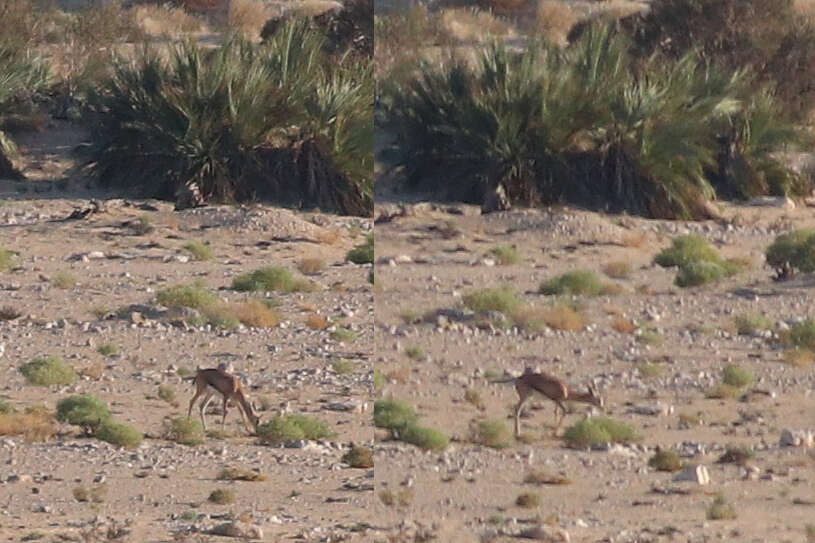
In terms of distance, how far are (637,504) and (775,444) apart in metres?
1.86

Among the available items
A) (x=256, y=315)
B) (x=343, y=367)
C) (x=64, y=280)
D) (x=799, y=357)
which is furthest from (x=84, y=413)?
(x=64, y=280)

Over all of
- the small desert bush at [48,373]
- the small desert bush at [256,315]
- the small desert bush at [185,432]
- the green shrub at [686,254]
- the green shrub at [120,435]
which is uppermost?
the green shrub at [120,435]

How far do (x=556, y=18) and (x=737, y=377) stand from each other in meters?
15.8

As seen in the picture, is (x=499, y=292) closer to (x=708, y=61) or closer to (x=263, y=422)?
(x=263, y=422)

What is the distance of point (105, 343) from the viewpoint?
1745 cm

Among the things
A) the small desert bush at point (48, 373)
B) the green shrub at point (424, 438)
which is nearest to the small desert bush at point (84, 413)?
the small desert bush at point (48, 373)

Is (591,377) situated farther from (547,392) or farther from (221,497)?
(221,497)

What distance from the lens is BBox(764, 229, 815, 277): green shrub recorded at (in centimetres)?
2016

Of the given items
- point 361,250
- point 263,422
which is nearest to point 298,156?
point 361,250

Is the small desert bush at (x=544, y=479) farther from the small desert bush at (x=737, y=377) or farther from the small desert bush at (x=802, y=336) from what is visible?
the small desert bush at (x=802, y=336)

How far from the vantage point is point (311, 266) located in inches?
815

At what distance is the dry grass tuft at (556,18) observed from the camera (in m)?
29.4

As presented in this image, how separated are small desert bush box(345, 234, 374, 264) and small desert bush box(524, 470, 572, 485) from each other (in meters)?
7.34

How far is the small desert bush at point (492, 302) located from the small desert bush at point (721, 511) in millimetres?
5510
